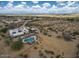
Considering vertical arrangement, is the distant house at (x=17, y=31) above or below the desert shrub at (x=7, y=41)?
above

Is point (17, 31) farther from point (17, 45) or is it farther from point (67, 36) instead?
point (67, 36)

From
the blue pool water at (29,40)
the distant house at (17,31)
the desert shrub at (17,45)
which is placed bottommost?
the desert shrub at (17,45)

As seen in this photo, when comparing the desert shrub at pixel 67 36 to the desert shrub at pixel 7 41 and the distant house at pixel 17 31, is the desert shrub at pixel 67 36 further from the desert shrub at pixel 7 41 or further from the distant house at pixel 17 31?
the desert shrub at pixel 7 41

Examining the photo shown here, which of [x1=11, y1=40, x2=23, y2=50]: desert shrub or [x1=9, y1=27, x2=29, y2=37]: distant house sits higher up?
[x1=9, y1=27, x2=29, y2=37]: distant house

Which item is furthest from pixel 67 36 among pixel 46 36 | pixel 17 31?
pixel 17 31

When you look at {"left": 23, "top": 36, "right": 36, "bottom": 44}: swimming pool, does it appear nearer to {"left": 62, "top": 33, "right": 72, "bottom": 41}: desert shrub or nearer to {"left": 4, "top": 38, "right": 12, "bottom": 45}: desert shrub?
{"left": 4, "top": 38, "right": 12, "bottom": 45}: desert shrub

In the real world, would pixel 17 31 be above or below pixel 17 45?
above

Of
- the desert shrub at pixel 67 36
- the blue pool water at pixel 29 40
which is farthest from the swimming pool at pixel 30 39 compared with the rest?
the desert shrub at pixel 67 36

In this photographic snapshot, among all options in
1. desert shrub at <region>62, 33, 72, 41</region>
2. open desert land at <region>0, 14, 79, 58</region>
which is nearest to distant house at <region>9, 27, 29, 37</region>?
open desert land at <region>0, 14, 79, 58</region>
